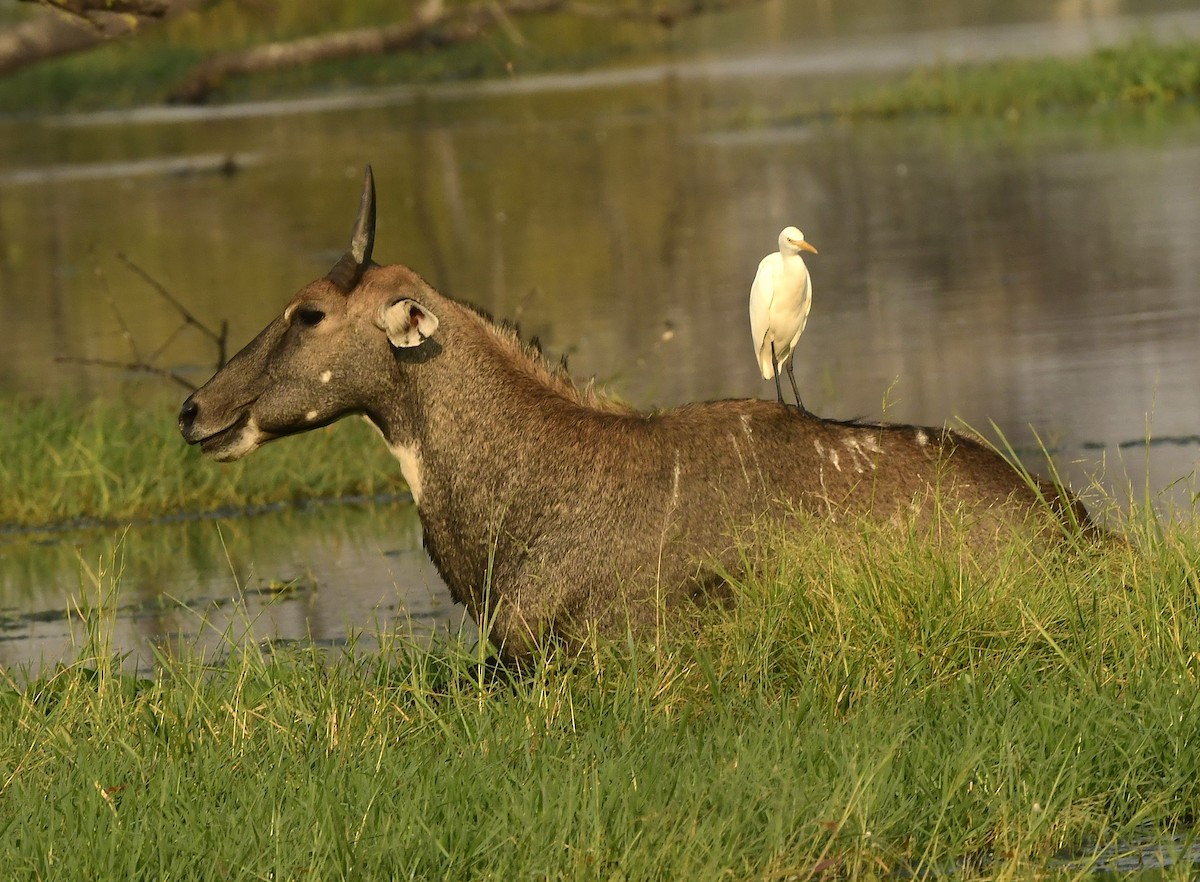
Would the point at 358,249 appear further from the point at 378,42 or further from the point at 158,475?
the point at 158,475

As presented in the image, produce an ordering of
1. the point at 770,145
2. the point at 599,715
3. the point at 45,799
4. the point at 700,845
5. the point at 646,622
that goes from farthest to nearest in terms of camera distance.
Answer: the point at 770,145
the point at 646,622
the point at 599,715
the point at 45,799
the point at 700,845

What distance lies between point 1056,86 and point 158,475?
22854 mm

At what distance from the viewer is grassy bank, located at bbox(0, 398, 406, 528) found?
40.4 feet

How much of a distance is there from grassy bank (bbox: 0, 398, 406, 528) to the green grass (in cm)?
2120

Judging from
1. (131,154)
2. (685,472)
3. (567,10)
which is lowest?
(131,154)

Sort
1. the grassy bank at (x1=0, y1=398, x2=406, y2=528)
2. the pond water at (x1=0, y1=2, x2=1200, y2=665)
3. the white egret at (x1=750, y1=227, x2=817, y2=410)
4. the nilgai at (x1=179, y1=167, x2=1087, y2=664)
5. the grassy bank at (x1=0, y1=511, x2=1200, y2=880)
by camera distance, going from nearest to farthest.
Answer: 1. the grassy bank at (x1=0, y1=511, x2=1200, y2=880)
2. the nilgai at (x1=179, y1=167, x2=1087, y2=664)
3. the white egret at (x1=750, y1=227, x2=817, y2=410)
4. the pond water at (x1=0, y1=2, x2=1200, y2=665)
5. the grassy bank at (x1=0, y1=398, x2=406, y2=528)

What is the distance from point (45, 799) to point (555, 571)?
6.57ft

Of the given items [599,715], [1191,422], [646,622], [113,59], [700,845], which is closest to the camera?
[700,845]

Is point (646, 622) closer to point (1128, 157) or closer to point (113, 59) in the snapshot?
point (1128, 157)

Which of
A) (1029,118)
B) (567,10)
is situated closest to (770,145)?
(1029,118)

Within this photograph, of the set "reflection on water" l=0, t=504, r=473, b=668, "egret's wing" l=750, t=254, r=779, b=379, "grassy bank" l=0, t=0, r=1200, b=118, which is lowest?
"grassy bank" l=0, t=0, r=1200, b=118

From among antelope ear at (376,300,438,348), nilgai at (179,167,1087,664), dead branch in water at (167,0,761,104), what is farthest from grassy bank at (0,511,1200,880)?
dead branch in water at (167,0,761,104)

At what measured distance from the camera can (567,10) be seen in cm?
1184

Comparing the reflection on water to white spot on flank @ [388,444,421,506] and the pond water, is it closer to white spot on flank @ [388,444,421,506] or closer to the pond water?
the pond water
